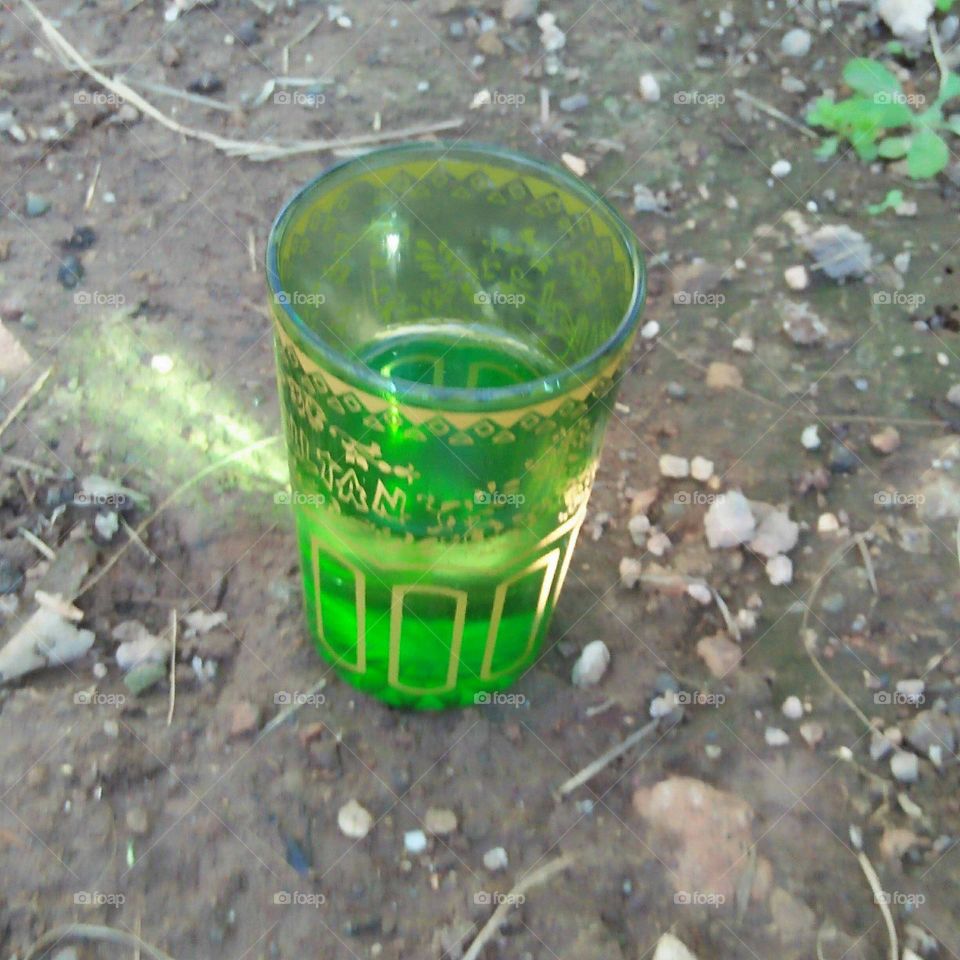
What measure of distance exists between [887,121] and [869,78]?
0.09m

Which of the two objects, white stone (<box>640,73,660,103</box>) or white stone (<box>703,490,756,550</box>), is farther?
white stone (<box>640,73,660,103</box>)

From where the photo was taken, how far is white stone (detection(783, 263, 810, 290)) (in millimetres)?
1437

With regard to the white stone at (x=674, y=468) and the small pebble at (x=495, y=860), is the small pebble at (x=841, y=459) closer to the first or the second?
the white stone at (x=674, y=468)

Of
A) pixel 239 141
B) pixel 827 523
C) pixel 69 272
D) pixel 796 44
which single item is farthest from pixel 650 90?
pixel 69 272

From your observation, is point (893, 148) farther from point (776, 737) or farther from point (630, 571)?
point (776, 737)

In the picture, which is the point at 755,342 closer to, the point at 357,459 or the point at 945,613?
the point at 945,613

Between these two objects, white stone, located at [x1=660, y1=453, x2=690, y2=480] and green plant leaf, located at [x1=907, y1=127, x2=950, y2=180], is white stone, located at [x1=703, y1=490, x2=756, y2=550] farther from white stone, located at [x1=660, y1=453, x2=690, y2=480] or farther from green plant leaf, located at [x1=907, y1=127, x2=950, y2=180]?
green plant leaf, located at [x1=907, y1=127, x2=950, y2=180]

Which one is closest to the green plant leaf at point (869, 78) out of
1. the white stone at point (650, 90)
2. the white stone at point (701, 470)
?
the white stone at point (650, 90)

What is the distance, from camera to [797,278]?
56.6 inches

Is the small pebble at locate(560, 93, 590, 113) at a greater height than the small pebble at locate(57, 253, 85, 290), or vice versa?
the small pebble at locate(560, 93, 590, 113)

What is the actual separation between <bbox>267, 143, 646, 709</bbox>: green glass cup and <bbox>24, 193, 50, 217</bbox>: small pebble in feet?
2.36

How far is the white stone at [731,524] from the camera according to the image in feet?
3.86

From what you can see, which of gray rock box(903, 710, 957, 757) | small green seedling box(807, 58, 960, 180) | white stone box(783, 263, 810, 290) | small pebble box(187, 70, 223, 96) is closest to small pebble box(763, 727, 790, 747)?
gray rock box(903, 710, 957, 757)

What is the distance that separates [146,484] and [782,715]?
0.72 metres
